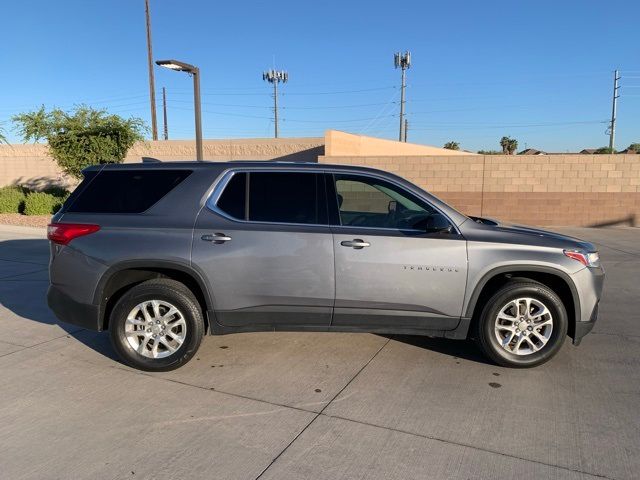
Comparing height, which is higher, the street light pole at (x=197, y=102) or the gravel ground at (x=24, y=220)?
the street light pole at (x=197, y=102)

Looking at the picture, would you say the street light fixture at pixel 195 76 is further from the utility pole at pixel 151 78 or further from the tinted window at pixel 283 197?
the utility pole at pixel 151 78

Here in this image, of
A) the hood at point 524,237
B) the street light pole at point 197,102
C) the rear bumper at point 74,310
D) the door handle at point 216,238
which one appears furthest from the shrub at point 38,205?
the hood at point 524,237

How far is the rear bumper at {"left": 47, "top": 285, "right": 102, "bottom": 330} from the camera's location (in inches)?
171

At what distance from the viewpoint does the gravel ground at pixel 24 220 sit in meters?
14.9

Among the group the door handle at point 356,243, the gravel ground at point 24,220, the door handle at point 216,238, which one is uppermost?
the door handle at point 216,238

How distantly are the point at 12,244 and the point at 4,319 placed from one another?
20.8ft

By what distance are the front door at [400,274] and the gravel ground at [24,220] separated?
13.2 metres

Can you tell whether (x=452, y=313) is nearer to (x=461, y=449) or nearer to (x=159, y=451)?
(x=461, y=449)

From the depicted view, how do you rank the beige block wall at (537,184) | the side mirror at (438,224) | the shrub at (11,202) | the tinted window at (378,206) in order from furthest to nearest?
1. the shrub at (11,202)
2. the beige block wall at (537,184)
3. the tinted window at (378,206)
4. the side mirror at (438,224)

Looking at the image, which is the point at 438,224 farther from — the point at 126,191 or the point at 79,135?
the point at 79,135

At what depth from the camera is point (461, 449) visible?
3.17 m

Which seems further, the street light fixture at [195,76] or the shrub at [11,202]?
the shrub at [11,202]

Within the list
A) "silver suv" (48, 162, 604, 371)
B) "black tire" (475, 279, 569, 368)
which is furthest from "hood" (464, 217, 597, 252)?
"black tire" (475, 279, 569, 368)

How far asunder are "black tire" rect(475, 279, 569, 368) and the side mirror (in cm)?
74
